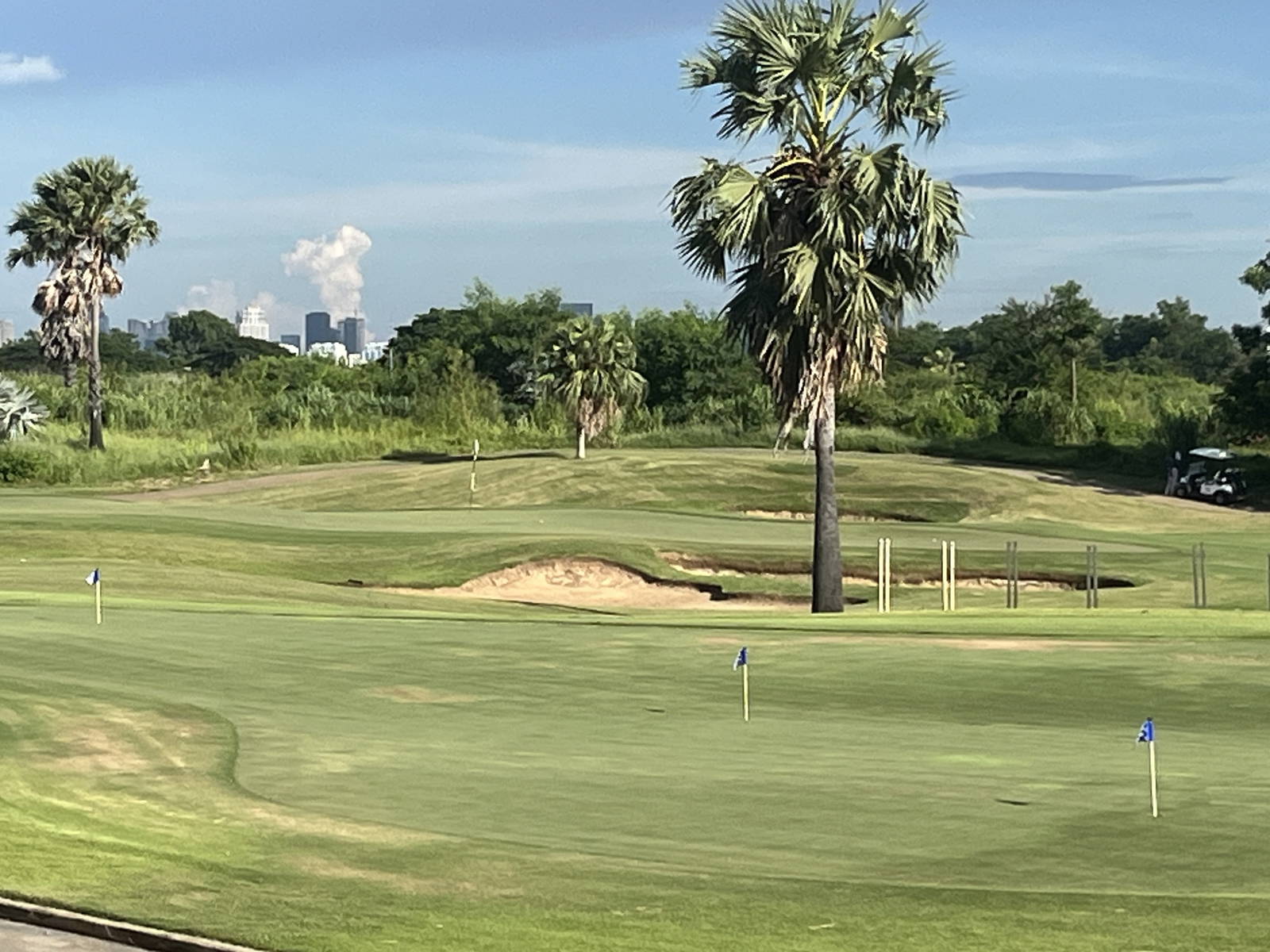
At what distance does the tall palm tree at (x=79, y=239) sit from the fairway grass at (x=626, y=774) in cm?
4306

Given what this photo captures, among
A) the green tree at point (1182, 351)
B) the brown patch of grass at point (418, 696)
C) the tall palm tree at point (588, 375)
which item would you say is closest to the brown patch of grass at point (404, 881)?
the brown patch of grass at point (418, 696)

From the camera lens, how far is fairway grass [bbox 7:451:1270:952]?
35.1ft

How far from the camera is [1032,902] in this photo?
11023 mm

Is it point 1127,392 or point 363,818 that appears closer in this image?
point 363,818

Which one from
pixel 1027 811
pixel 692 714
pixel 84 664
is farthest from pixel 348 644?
pixel 1027 811

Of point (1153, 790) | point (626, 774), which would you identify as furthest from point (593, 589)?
point (1153, 790)

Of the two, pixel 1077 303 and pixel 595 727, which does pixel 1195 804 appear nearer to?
pixel 595 727

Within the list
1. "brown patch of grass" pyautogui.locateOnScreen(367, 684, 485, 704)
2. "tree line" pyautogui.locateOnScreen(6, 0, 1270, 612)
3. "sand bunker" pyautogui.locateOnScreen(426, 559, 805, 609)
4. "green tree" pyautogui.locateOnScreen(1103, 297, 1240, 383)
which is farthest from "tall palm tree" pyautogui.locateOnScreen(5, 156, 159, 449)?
"green tree" pyautogui.locateOnScreen(1103, 297, 1240, 383)

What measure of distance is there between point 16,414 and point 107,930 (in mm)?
61618

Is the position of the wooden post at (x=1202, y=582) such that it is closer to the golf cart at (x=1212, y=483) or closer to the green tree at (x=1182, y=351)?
the golf cart at (x=1212, y=483)

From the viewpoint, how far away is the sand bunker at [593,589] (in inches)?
1543

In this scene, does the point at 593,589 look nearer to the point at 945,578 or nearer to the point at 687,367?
the point at 945,578

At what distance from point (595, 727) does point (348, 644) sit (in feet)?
20.6

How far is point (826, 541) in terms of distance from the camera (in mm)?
34500
